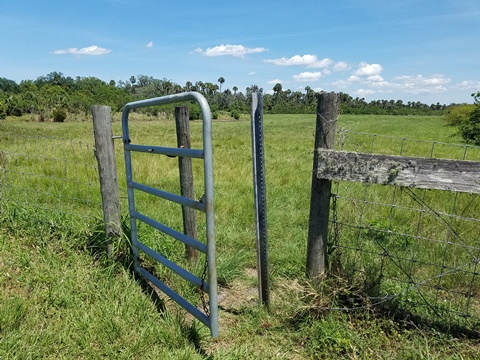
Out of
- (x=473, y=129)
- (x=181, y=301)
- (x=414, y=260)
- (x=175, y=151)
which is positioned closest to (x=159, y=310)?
(x=181, y=301)

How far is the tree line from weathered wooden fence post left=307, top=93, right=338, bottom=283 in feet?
138

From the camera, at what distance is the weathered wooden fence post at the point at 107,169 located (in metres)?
3.40

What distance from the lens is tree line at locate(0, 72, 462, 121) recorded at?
177 feet

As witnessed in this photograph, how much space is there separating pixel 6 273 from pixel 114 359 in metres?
1.72

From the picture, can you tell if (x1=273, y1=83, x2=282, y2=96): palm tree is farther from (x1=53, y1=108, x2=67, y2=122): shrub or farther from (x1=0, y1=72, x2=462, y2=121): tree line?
(x1=53, y1=108, x2=67, y2=122): shrub

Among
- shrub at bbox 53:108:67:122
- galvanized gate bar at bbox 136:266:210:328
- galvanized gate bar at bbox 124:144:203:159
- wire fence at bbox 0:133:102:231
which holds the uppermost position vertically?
galvanized gate bar at bbox 124:144:203:159

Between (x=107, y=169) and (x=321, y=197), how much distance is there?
7.06 ft

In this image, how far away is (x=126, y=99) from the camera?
79.2 meters

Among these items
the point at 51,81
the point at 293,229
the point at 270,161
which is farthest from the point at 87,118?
the point at 51,81

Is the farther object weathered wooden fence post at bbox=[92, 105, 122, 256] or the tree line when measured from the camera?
the tree line

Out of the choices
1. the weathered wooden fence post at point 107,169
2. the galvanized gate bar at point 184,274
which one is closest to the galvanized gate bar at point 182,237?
the galvanized gate bar at point 184,274

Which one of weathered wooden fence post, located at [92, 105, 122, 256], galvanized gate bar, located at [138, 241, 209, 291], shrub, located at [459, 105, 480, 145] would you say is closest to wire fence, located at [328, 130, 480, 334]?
galvanized gate bar, located at [138, 241, 209, 291]

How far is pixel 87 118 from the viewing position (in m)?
57.0

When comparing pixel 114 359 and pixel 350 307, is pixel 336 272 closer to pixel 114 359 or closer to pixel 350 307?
pixel 350 307
